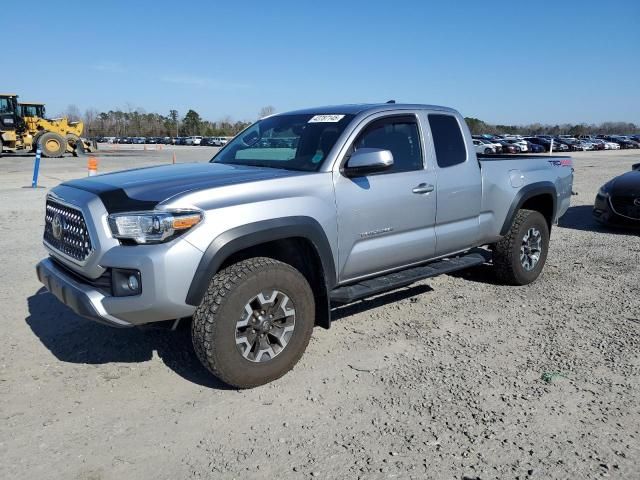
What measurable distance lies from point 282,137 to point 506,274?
289 cm

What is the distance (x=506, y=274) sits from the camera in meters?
5.67

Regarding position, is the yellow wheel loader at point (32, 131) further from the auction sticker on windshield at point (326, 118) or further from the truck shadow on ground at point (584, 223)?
the auction sticker on windshield at point (326, 118)

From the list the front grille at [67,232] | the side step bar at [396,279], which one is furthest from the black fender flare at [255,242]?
the front grille at [67,232]

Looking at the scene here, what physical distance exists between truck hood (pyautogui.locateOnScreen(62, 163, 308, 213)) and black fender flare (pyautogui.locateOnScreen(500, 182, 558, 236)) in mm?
2642

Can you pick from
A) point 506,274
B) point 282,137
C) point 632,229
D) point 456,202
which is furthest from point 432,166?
point 632,229

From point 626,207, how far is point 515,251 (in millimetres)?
4185

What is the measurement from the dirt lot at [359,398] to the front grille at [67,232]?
35.0 inches

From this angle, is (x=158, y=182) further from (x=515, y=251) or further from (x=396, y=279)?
(x=515, y=251)

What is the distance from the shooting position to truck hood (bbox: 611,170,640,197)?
8.41 meters

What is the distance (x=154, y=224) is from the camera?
304cm

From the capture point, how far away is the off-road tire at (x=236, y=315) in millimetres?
3219

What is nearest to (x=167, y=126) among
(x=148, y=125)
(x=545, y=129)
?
(x=148, y=125)

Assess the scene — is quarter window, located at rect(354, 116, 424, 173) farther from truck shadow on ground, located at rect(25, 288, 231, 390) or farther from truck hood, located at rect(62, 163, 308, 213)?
truck shadow on ground, located at rect(25, 288, 231, 390)

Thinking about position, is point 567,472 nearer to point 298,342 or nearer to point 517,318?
point 298,342
